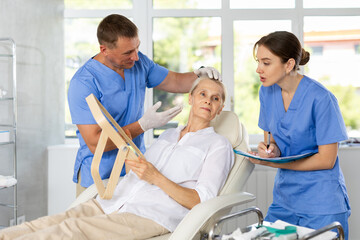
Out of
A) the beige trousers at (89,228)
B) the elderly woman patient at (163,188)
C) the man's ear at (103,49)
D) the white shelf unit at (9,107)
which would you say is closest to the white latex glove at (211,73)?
the elderly woman patient at (163,188)

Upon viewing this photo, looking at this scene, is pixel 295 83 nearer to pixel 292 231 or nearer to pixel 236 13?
pixel 292 231

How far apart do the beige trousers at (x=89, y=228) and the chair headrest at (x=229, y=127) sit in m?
0.55

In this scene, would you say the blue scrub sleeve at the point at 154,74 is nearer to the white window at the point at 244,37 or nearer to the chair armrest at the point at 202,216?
the chair armrest at the point at 202,216

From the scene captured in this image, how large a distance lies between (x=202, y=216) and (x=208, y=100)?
0.57 m

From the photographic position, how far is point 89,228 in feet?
5.13

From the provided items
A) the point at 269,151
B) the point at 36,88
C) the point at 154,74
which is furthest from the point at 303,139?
the point at 36,88

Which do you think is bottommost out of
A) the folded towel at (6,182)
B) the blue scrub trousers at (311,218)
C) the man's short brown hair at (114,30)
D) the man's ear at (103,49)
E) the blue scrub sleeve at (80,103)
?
the blue scrub trousers at (311,218)

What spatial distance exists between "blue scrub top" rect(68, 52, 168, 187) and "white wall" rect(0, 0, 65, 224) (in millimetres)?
862

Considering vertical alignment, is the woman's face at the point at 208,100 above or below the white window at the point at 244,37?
below

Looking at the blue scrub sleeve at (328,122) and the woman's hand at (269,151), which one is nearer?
the blue scrub sleeve at (328,122)

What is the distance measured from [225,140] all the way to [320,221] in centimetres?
50

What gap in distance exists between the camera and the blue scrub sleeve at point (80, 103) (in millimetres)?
1922

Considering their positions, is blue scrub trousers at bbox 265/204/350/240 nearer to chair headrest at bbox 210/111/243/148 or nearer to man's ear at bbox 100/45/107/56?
chair headrest at bbox 210/111/243/148

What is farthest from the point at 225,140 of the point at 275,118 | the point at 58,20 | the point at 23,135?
the point at 58,20
